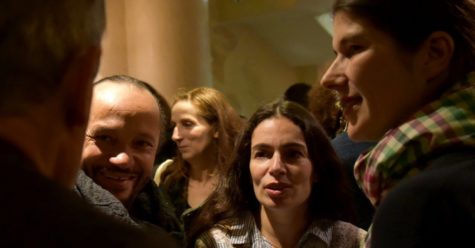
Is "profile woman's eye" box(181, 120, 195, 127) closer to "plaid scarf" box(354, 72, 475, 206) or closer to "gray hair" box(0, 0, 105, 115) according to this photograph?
"plaid scarf" box(354, 72, 475, 206)

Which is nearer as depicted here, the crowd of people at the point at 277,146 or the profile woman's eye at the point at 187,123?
the crowd of people at the point at 277,146

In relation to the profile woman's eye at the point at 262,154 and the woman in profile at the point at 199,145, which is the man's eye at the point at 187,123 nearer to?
the woman in profile at the point at 199,145

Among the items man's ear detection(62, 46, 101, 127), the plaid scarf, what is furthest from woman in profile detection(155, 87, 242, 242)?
man's ear detection(62, 46, 101, 127)

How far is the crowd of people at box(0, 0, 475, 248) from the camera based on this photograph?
27.5 inches

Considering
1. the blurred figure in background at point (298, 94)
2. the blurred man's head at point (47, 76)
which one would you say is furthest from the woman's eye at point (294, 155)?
the blurred figure in background at point (298, 94)

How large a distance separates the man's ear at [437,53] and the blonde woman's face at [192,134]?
2.04 m

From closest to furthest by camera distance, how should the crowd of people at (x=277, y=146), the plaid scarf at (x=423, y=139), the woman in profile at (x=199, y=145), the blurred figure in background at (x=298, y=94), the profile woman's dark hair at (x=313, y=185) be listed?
the crowd of people at (x=277, y=146) → the plaid scarf at (x=423, y=139) → the profile woman's dark hair at (x=313, y=185) → the woman in profile at (x=199, y=145) → the blurred figure in background at (x=298, y=94)

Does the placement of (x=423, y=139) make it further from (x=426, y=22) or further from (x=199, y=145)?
(x=199, y=145)

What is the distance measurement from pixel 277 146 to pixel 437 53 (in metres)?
1.02

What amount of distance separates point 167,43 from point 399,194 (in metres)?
3.40

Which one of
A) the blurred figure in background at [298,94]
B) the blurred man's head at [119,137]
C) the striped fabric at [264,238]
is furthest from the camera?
the blurred figure in background at [298,94]

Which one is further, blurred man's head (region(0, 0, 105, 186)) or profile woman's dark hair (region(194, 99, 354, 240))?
profile woman's dark hair (region(194, 99, 354, 240))

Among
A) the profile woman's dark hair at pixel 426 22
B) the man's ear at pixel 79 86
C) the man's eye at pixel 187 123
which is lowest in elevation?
the man's eye at pixel 187 123

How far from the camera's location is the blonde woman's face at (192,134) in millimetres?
3227
